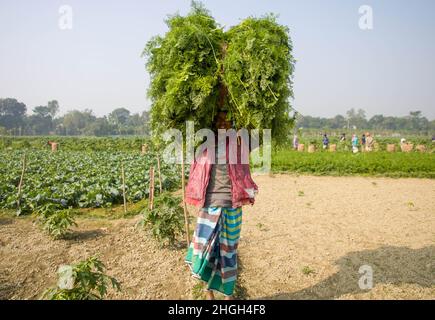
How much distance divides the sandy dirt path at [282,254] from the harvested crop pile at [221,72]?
1.85 metres

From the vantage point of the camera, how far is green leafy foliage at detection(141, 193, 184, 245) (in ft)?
15.6

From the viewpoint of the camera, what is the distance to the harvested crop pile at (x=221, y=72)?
2748 millimetres

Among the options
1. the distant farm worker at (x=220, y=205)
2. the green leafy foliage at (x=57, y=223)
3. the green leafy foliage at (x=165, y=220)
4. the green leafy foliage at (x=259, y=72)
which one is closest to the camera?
the green leafy foliage at (x=259, y=72)

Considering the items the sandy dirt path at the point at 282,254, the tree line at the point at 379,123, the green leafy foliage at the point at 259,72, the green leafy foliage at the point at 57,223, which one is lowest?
the sandy dirt path at the point at 282,254

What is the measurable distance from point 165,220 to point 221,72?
272 centimetres

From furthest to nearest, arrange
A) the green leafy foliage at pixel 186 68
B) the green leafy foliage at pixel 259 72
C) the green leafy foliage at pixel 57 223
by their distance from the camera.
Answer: the green leafy foliage at pixel 57 223
the green leafy foliage at pixel 186 68
the green leafy foliage at pixel 259 72

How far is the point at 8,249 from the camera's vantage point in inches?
196

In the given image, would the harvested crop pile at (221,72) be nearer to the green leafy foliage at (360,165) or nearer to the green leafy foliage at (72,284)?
the green leafy foliage at (72,284)

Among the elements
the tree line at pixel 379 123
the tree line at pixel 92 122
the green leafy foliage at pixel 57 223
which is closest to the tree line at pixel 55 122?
the tree line at pixel 92 122

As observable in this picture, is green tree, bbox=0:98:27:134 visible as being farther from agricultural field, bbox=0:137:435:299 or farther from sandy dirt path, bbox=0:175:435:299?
sandy dirt path, bbox=0:175:435:299

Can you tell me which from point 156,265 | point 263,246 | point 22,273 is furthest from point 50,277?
point 263,246
